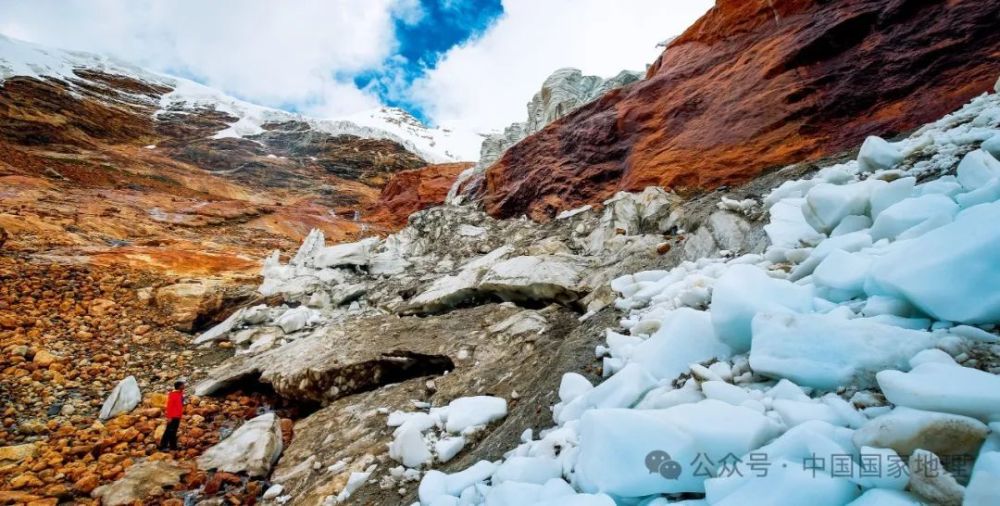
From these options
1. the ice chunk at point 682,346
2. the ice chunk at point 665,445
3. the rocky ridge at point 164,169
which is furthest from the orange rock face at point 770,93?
the rocky ridge at point 164,169

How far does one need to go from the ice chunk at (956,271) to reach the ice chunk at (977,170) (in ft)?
2.92

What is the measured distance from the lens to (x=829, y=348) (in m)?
1.78

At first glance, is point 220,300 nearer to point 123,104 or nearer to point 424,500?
point 424,500

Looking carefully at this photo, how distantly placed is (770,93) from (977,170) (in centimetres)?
673

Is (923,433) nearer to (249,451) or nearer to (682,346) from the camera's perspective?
(682,346)

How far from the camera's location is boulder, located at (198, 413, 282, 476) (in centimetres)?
442

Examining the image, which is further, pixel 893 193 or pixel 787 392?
pixel 893 193

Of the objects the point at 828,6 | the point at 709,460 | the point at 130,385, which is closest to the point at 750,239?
the point at 709,460

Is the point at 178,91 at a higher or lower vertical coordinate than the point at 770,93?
higher

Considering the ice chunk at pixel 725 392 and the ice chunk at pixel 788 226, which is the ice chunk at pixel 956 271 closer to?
the ice chunk at pixel 725 392

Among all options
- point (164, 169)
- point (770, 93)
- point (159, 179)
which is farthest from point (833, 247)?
point (164, 169)

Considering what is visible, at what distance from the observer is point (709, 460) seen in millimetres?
1595

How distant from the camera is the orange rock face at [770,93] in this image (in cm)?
631

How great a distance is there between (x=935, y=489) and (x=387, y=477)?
3287 mm
